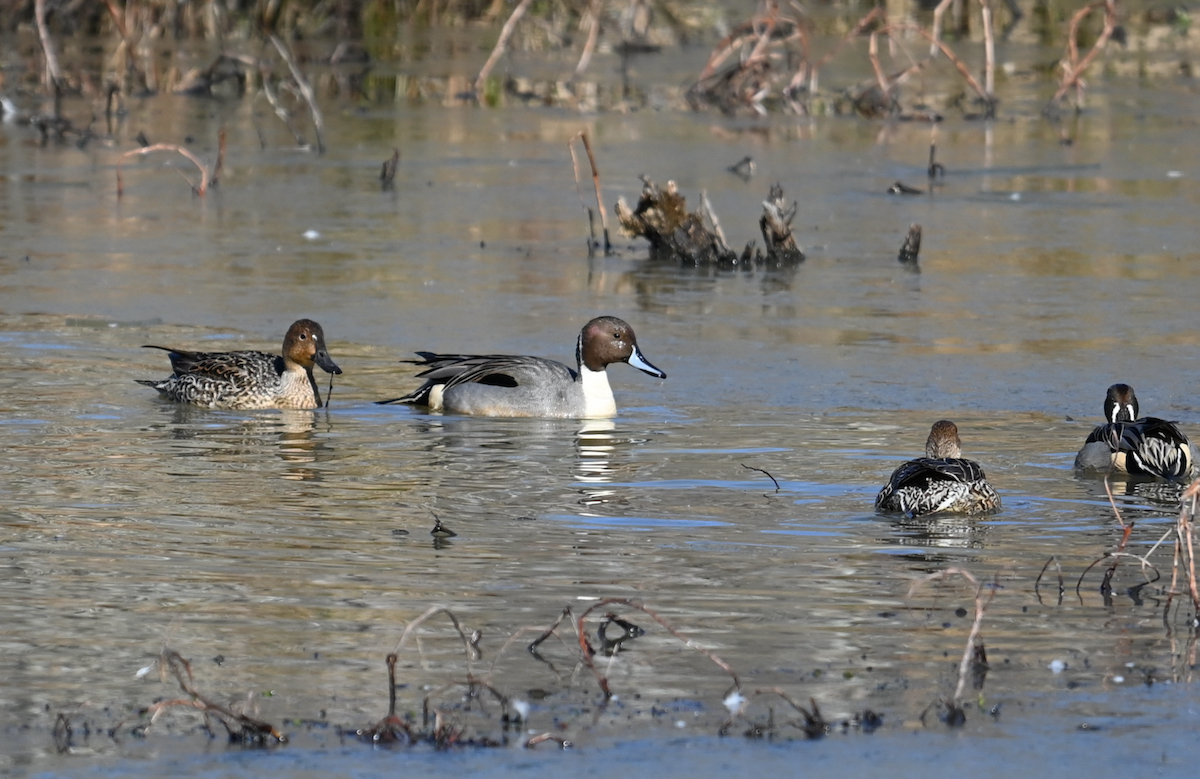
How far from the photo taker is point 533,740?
4773mm

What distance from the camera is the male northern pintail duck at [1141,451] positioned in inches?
323

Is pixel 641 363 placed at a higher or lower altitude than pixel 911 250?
lower

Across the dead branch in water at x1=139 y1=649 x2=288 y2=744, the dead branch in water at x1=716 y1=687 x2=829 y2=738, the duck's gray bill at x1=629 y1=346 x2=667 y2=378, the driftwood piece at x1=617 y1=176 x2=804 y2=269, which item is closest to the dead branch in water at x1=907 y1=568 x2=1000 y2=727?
the dead branch in water at x1=716 y1=687 x2=829 y2=738

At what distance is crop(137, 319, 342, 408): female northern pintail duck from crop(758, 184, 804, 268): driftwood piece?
13.8 feet

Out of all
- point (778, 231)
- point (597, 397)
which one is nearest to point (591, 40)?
point (778, 231)

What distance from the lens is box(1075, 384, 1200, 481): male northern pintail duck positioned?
8.20 meters

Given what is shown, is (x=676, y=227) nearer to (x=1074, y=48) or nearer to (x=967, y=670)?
(x=1074, y=48)

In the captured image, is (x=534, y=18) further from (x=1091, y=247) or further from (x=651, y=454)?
(x=651, y=454)

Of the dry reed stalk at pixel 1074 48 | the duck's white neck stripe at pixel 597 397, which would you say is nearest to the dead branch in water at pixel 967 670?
the duck's white neck stripe at pixel 597 397

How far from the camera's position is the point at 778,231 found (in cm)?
1352

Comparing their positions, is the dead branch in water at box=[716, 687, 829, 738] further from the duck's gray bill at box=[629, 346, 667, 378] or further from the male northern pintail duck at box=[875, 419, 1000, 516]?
the duck's gray bill at box=[629, 346, 667, 378]

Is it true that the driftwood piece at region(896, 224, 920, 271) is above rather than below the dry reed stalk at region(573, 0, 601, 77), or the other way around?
below

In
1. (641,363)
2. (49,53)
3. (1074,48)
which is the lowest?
(641,363)

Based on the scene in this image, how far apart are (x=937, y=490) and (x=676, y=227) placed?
679cm
